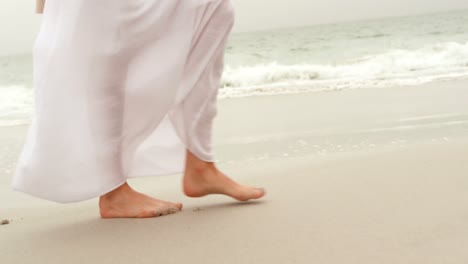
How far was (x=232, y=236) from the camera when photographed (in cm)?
182

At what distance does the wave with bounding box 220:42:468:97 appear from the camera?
862 cm

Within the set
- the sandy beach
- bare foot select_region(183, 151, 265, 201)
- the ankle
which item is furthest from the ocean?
the ankle

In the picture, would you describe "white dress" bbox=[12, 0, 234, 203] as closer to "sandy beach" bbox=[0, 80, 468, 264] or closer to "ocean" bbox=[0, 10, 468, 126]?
"sandy beach" bbox=[0, 80, 468, 264]

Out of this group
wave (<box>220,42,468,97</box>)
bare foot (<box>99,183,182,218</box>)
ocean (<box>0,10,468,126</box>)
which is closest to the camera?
bare foot (<box>99,183,182,218</box>)

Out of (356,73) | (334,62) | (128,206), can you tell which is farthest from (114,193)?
(334,62)

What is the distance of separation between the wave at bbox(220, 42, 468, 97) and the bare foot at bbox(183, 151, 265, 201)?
592 cm

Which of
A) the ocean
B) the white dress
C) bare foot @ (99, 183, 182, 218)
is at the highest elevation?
the white dress

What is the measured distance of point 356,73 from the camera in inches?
426

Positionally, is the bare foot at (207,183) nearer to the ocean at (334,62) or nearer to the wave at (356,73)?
the ocean at (334,62)

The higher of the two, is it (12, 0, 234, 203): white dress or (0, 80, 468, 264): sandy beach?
(12, 0, 234, 203): white dress

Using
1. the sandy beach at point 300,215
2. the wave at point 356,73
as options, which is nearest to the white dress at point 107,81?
the sandy beach at point 300,215

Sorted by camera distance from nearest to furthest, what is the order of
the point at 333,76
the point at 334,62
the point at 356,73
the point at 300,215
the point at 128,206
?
the point at 300,215 → the point at 128,206 → the point at 333,76 → the point at 356,73 → the point at 334,62

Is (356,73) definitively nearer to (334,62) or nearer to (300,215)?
(334,62)

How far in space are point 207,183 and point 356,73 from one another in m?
8.92
